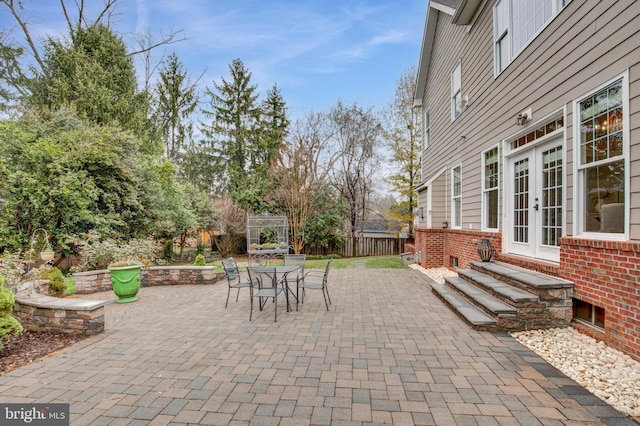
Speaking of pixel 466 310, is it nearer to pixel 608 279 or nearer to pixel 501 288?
pixel 501 288

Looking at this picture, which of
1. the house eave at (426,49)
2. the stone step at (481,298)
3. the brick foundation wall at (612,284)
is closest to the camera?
the brick foundation wall at (612,284)

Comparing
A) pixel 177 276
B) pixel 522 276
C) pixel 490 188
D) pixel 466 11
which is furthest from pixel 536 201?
pixel 177 276

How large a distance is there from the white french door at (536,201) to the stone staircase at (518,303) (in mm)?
550

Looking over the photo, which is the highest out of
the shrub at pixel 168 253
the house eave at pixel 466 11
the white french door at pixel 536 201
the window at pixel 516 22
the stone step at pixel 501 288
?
the house eave at pixel 466 11

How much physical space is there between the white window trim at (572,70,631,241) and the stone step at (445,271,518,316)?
1257 millimetres

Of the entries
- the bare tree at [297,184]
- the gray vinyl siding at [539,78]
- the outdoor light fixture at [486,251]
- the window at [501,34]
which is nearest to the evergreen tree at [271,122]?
the bare tree at [297,184]

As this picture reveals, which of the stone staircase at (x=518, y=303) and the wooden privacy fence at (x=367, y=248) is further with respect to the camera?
the wooden privacy fence at (x=367, y=248)

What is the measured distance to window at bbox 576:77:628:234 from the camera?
325 cm

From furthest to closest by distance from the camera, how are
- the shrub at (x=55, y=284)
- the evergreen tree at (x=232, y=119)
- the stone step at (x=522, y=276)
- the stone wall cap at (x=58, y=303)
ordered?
the evergreen tree at (x=232, y=119) → the shrub at (x=55, y=284) → the stone wall cap at (x=58, y=303) → the stone step at (x=522, y=276)

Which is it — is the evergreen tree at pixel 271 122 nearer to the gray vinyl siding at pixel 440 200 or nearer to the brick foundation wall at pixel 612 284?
the gray vinyl siding at pixel 440 200

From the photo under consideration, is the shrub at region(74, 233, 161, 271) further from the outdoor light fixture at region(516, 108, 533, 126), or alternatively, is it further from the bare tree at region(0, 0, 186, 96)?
the bare tree at region(0, 0, 186, 96)

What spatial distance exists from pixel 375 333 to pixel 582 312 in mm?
2502

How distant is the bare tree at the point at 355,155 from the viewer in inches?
718

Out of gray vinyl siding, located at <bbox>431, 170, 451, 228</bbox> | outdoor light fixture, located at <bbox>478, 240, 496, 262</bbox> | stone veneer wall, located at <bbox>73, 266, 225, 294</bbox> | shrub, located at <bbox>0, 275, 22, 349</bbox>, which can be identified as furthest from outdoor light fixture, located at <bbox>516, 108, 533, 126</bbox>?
shrub, located at <bbox>0, 275, 22, 349</bbox>
